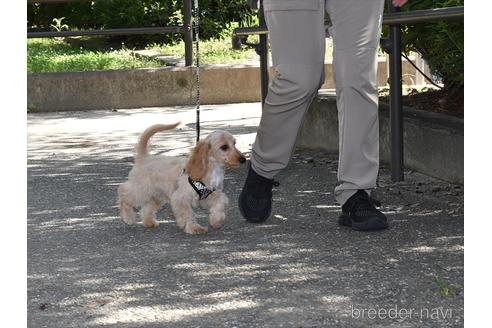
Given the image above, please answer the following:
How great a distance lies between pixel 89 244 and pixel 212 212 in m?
0.63

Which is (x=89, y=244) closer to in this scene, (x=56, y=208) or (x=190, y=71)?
(x=56, y=208)

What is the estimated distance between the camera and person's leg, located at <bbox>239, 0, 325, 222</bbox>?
543 cm

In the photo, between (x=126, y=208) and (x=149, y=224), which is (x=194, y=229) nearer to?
(x=149, y=224)

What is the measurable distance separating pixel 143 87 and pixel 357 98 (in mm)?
6224

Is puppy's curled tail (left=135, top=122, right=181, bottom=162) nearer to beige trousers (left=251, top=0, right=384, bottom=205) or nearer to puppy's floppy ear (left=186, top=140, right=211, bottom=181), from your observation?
puppy's floppy ear (left=186, top=140, right=211, bottom=181)

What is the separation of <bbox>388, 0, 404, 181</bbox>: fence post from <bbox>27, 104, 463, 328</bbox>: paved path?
12cm

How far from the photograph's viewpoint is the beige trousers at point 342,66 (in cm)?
540

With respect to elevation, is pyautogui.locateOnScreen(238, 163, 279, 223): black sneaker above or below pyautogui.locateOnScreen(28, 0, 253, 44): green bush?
below

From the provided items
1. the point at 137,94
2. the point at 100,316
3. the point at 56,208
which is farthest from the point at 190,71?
the point at 100,316

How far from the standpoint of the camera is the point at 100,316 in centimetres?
430

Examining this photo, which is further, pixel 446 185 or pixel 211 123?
pixel 211 123

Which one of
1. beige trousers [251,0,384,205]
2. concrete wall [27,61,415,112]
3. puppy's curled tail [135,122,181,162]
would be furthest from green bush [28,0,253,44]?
beige trousers [251,0,384,205]

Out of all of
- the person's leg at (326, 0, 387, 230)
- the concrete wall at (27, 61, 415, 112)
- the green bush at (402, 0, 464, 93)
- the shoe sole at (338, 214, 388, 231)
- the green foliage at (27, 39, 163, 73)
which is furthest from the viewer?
the green foliage at (27, 39, 163, 73)

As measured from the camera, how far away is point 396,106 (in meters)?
6.79
